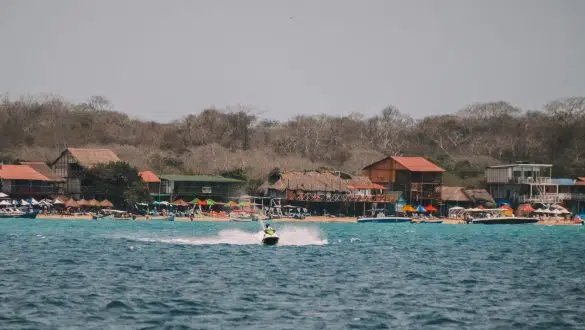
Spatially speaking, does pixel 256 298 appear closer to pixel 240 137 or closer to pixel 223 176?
pixel 223 176

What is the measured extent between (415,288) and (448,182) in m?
122

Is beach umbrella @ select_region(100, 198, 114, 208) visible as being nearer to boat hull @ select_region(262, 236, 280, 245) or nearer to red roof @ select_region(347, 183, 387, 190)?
red roof @ select_region(347, 183, 387, 190)

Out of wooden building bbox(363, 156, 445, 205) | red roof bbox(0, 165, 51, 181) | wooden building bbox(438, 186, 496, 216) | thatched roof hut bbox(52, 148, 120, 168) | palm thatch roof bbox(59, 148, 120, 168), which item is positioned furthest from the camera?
wooden building bbox(438, 186, 496, 216)

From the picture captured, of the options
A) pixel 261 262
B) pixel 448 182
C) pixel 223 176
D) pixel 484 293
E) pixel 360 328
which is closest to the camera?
pixel 360 328

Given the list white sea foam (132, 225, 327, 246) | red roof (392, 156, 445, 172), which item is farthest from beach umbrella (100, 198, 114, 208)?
white sea foam (132, 225, 327, 246)

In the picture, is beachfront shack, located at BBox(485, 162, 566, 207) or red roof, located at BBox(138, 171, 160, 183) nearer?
red roof, located at BBox(138, 171, 160, 183)

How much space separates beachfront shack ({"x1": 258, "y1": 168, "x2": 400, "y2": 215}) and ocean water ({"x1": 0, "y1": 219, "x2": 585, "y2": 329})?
2693 inches

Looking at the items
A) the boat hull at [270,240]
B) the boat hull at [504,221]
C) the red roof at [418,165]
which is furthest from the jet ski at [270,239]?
the red roof at [418,165]

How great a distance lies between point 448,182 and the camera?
16638 centimetres

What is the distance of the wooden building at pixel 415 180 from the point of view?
5945 inches

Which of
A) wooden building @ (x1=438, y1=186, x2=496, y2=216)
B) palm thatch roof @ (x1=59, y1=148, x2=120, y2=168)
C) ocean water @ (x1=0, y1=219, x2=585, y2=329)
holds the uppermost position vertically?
palm thatch roof @ (x1=59, y1=148, x2=120, y2=168)

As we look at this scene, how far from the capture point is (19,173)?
13875 centimetres

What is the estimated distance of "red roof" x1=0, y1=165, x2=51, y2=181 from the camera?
449ft

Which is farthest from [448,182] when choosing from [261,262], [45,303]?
[45,303]
